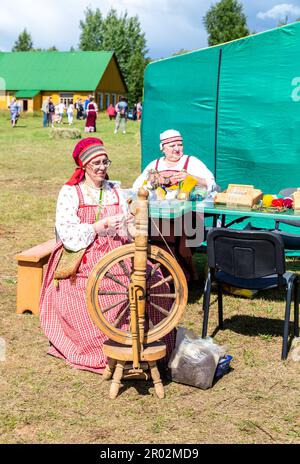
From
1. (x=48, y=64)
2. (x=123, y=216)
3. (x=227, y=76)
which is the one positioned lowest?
(x=123, y=216)

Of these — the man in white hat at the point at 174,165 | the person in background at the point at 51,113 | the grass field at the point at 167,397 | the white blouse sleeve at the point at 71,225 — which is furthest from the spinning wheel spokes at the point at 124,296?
the person in background at the point at 51,113

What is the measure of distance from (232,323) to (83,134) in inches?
834

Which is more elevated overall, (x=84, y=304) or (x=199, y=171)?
(x=199, y=171)

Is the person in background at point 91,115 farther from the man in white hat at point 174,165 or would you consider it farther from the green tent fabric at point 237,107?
the man in white hat at point 174,165

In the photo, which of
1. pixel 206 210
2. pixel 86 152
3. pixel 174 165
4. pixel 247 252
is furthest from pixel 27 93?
pixel 247 252

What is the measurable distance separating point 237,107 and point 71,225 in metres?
3.87

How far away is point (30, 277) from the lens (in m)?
4.85

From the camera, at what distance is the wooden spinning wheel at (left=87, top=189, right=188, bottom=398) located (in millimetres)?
3355

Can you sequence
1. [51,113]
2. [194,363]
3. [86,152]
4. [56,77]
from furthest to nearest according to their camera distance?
[56,77] → [51,113] → [86,152] → [194,363]

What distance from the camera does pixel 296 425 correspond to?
3.27m

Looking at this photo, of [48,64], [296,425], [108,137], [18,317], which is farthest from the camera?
[48,64]

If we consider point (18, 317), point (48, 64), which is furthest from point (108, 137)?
point (48, 64)

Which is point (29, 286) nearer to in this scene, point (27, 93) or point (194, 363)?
point (194, 363)
